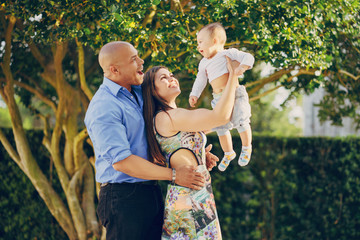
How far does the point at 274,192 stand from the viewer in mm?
Result: 7387

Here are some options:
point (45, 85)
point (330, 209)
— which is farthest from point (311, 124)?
point (45, 85)

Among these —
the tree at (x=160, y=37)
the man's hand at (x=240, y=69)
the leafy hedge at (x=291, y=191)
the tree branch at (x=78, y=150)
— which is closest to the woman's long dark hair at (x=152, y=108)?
the man's hand at (x=240, y=69)

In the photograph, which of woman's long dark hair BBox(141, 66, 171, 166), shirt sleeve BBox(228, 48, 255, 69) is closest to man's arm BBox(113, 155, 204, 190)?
woman's long dark hair BBox(141, 66, 171, 166)

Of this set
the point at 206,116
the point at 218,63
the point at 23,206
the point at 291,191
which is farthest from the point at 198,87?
the point at 23,206

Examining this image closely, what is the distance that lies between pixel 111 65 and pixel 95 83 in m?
4.39

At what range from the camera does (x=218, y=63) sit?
305 centimetres

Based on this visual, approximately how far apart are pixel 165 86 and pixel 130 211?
0.82m

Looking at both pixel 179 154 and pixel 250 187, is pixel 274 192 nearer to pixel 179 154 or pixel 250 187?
pixel 250 187

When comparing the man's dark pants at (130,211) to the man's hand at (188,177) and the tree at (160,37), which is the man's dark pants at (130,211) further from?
the tree at (160,37)

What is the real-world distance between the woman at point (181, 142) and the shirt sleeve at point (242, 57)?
84mm

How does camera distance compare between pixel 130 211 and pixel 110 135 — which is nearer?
pixel 110 135

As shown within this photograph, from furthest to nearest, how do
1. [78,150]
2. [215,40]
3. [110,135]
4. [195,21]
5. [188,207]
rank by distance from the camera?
1. [78,150]
2. [195,21]
3. [215,40]
4. [188,207]
5. [110,135]

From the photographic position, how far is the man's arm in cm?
275

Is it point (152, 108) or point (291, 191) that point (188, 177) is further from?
point (291, 191)
